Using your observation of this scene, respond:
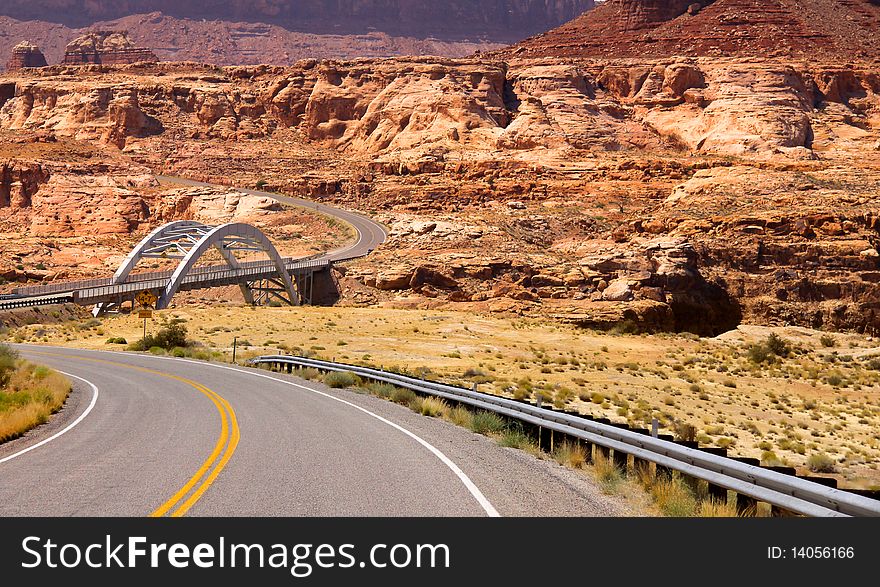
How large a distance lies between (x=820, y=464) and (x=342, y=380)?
42.5ft

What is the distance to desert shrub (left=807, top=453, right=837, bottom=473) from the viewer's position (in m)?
16.3

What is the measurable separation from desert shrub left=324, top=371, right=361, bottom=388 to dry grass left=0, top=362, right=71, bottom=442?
23.4 ft

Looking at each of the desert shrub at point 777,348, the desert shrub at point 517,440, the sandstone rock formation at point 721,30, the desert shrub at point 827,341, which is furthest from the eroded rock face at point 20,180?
the desert shrub at point 517,440

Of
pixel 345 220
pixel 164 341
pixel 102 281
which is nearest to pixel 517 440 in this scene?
pixel 164 341

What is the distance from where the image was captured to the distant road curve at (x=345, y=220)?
77.6 m

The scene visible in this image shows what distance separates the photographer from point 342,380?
2473 cm

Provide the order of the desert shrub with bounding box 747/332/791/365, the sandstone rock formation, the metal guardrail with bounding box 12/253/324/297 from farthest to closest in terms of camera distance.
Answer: the sandstone rock formation, the metal guardrail with bounding box 12/253/324/297, the desert shrub with bounding box 747/332/791/365

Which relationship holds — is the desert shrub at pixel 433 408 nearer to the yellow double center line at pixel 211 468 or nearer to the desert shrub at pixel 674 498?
the yellow double center line at pixel 211 468

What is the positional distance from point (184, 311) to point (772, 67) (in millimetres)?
93254

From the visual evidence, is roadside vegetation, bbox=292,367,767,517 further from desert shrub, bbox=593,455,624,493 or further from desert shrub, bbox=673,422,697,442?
desert shrub, bbox=673,422,697,442

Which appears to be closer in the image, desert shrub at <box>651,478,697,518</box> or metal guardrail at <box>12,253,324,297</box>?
desert shrub at <box>651,478,697,518</box>

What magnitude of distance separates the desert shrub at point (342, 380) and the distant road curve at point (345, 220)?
47989 mm

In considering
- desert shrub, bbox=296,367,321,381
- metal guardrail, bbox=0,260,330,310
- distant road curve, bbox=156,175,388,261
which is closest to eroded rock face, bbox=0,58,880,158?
distant road curve, bbox=156,175,388,261

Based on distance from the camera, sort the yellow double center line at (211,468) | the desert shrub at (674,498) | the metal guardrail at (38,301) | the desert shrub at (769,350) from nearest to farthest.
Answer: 1. the yellow double center line at (211,468)
2. the desert shrub at (674,498)
3. the desert shrub at (769,350)
4. the metal guardrail at (38,301)
